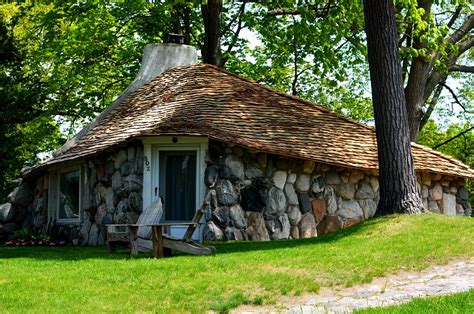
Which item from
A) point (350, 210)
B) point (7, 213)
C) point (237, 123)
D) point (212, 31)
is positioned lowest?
point (7, 213)

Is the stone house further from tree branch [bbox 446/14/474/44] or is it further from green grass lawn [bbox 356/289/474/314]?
green grass lawn [bbox 356/289/474/314]

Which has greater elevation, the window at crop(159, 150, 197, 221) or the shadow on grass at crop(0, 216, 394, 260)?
the window at crop(159, 150, 197, 221)

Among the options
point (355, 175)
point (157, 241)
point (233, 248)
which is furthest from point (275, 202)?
point (157, 241)

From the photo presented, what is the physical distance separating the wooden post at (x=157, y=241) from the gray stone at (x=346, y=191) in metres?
5.57

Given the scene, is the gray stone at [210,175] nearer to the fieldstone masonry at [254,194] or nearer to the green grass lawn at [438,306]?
the fieldstone masonry at [254,194]

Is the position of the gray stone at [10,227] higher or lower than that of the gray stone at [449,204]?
lower

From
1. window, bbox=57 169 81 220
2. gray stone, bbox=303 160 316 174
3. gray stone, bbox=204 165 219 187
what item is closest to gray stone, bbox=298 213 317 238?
gray stone, bbox=303 160 316 174

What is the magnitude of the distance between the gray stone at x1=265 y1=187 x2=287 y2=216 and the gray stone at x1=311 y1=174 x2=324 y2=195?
31.4 inches

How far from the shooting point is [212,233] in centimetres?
1494

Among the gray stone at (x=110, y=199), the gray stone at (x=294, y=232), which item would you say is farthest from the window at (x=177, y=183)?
the gray stone at (x=294, y=232)

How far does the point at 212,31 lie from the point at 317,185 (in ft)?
30.0

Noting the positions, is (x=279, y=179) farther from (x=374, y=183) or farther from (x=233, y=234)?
(x=374, y=183)

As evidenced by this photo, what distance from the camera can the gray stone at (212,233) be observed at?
14930 mm

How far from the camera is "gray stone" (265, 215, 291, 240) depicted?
15.3 metres
